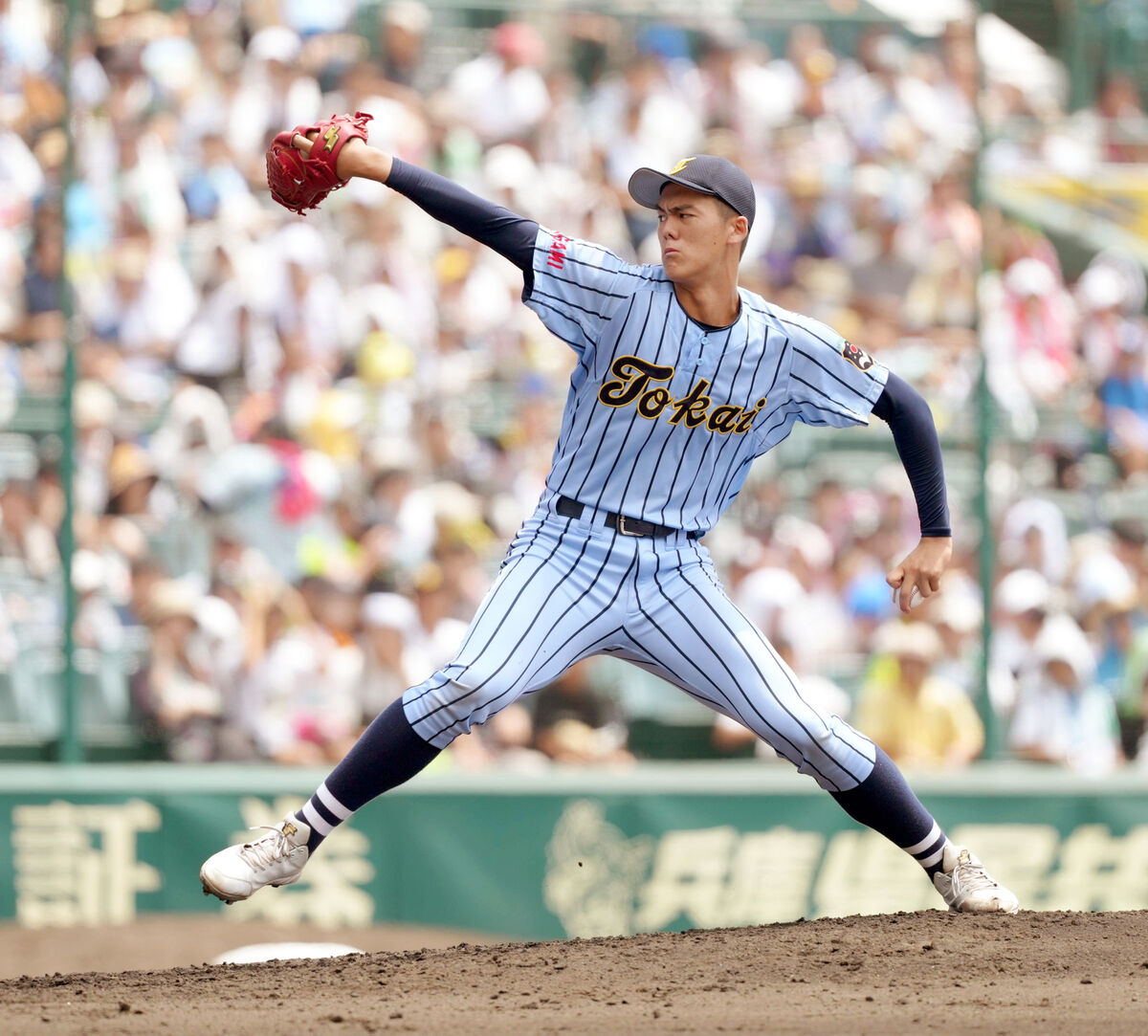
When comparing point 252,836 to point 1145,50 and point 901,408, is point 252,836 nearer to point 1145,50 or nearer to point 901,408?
point 901,408

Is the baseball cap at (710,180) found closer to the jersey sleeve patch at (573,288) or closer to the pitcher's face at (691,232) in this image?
the pitcher's face at (691,232)

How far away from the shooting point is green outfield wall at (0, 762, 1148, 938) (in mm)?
6953

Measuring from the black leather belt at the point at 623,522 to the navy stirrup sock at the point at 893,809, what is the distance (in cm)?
79

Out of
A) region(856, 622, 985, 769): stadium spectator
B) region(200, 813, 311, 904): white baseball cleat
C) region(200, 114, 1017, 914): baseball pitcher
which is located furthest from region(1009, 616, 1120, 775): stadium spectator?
region(200, 813, 311, 904): white baseball cleat

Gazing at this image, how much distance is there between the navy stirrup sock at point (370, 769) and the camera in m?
3.97

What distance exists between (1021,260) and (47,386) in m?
5.33

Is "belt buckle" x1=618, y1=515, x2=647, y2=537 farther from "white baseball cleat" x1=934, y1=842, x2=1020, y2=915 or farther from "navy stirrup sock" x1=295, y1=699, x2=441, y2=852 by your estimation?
"white baseball cleat" x1=934, y1=842, x2=1020, y2=915

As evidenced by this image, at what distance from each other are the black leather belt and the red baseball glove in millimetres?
927

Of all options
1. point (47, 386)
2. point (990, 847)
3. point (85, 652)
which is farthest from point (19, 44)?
point (990, 847)

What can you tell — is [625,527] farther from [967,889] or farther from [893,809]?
[967,889]

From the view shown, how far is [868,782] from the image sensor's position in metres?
4.21

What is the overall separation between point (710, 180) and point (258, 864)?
194 centimetres

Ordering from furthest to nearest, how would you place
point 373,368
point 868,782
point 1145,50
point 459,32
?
point 1145,50 < point 459,32 < point 373,368 < point 868,782

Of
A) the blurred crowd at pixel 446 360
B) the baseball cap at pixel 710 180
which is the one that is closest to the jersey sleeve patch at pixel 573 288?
the baseball cap at pixel 710 180
